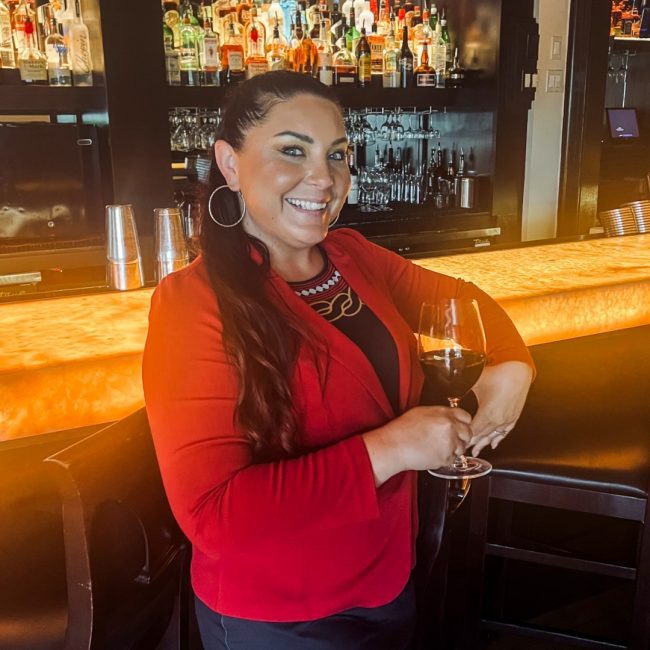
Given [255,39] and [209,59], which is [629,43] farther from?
[209,59]

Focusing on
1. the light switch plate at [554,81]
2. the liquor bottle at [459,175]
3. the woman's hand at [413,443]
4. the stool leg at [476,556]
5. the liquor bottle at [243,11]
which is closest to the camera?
the woman's hand at [413,443]

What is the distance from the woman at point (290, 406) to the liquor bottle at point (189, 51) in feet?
7.92

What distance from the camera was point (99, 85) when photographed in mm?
3121

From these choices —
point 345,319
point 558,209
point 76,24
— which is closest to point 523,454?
point 345,319

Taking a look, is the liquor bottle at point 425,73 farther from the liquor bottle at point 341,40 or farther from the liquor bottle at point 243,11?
the liquor bottle at point 243,11

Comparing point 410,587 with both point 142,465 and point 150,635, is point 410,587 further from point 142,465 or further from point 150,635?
point 142,465

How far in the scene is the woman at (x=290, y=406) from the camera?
96 cm

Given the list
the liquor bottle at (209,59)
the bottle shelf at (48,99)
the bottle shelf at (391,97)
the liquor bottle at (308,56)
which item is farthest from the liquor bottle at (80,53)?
the liquor bottle at (308,56)

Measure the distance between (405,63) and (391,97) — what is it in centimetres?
36

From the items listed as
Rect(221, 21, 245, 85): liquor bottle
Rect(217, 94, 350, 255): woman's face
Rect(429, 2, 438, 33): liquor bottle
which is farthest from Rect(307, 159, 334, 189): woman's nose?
Rect(429, 2, 438, 33): liquor bottle

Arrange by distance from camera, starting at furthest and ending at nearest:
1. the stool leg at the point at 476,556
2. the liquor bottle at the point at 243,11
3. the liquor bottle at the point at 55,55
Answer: the liquor bottle at the point at 243,11 → the liquor bottle at the point at 55,55 → the stool leg at the point at 476,556

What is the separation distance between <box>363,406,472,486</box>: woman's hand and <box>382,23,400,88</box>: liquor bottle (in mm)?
3248

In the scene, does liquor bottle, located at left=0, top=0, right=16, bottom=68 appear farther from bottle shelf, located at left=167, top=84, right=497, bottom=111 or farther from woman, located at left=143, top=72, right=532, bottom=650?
woman, located at left=143, top=72, right=532, bottom=650

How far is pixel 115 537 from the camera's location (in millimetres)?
977
